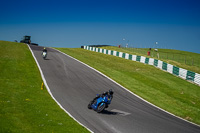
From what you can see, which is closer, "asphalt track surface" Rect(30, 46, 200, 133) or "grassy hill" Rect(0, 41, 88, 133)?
"grassy hill" Rect(0, 41, 88, 133)

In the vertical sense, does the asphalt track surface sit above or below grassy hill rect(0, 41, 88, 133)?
→ below

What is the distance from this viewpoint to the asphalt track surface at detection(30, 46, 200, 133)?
449 inches

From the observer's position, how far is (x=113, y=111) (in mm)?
13898

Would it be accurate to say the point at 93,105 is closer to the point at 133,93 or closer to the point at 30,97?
the point at 30,97

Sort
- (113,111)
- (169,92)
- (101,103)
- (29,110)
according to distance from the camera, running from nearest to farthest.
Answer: (29,110), (101,103), (113,111), (169,92)

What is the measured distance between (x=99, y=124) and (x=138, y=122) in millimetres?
2441

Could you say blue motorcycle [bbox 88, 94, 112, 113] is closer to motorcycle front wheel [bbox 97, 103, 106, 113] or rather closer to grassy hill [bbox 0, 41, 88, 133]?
motorcycle front wheel [bbox 97, 103, 106, 113]

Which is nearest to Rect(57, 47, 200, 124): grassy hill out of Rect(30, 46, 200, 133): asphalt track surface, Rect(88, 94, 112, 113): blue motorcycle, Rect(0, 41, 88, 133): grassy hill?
Rect(30, 46, 200, 133): asphalt track surface

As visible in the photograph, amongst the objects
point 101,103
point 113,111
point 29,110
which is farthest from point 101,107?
point 29,110

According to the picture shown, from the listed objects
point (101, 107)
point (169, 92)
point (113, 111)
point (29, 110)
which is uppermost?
point (29, 110)

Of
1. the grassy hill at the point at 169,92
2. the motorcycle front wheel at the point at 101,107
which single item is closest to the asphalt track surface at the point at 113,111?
the motorcycle front wheel at the point at 101,107

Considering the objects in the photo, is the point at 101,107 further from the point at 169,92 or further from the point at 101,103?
the point at 169,92

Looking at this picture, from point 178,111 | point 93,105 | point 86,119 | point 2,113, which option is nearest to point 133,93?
point 178,111

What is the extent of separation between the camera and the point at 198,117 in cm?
1595
